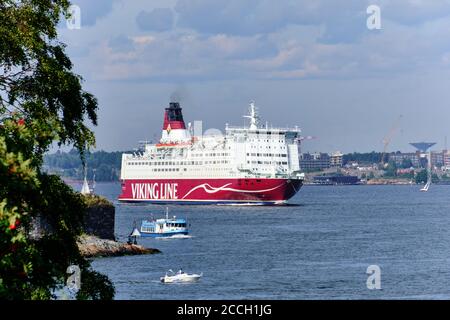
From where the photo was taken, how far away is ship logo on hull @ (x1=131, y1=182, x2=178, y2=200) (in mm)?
91912

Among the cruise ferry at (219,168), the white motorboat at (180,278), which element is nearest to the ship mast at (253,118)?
the cruise ferry at (219,168)

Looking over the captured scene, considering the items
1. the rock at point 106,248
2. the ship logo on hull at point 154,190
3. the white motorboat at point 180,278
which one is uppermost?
the ship logo on hull at point 154,190

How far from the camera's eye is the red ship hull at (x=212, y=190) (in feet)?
264

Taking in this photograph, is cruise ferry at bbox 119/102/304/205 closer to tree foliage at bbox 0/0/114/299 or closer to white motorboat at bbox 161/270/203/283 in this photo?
white motorboat at bbox 161/270/203/283

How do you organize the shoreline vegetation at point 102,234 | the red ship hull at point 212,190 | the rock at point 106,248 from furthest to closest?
the red ship hull at point 212,190, the shoreline vegetation at point 102,234, the rock at point 106,248

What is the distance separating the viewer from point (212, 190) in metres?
85.4

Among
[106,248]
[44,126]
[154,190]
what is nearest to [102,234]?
[106,248]

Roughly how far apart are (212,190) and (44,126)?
7530 centimetres

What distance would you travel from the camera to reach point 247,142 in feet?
286

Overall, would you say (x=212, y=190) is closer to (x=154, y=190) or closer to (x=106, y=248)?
(x=154, y=190)

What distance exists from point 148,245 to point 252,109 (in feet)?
140

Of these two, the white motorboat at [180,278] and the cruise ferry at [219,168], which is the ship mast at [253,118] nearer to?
the cruise ferry at [219,168]
